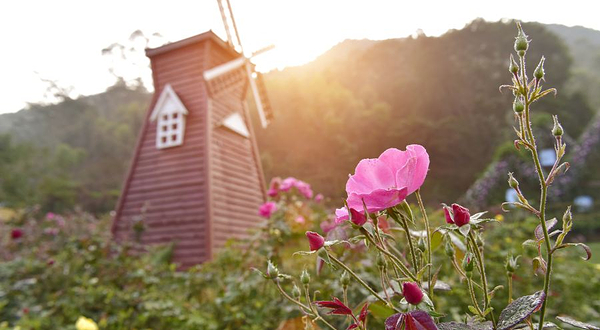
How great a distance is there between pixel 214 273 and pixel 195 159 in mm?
4360

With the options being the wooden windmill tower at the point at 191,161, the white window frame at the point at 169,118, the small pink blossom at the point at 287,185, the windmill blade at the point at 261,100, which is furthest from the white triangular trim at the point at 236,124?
the small pink blossom at the point at 287,185

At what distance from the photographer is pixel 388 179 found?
61 cm

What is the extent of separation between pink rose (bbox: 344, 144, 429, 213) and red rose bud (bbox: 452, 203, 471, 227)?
0.06m

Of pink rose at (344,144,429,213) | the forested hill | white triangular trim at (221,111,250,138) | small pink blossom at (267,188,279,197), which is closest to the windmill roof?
white triangular trim at (221,111,250,138)

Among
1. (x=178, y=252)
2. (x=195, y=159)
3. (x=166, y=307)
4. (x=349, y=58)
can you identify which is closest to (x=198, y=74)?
(x=195, y=159)

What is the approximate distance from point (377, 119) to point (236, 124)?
13.3 metres

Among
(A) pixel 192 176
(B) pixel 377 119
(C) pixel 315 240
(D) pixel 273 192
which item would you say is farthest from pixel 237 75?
(B) pixel 377 119

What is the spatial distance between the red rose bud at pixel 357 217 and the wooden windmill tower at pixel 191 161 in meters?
6.54

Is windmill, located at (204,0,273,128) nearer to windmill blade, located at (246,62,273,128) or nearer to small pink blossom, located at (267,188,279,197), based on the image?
windmill blade, located at (246,62,273,128)

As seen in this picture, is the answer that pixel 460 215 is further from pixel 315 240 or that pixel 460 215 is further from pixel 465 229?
pixel 315 240

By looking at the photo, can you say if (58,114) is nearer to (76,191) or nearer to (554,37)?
(76,191)

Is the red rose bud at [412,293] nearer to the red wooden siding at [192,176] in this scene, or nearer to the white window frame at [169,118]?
the red wooden siding at [192,176]

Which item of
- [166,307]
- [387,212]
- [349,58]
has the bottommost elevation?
[166,307]

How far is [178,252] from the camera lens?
7113mm
